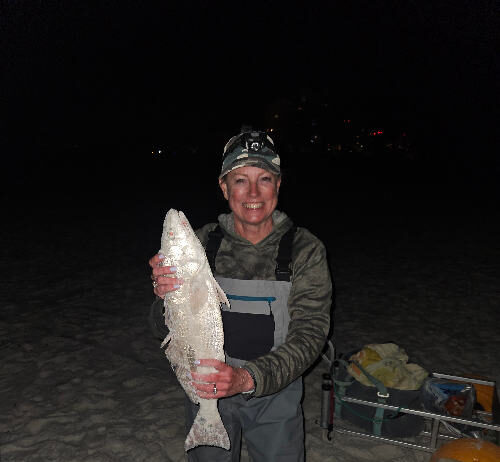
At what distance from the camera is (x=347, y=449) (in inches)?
193

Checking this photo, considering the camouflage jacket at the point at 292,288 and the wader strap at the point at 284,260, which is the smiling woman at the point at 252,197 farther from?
the wader strap at the point at 284,260

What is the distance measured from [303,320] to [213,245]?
0.89m

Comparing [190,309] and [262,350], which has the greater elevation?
[190,309]

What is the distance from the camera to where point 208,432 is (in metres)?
2.75

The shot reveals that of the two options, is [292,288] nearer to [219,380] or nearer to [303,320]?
[303,320]

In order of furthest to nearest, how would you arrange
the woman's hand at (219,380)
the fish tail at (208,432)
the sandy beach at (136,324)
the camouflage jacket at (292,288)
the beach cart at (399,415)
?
the sandy beach at (136,324)
the beach cart at (399,415)
the fish tail at (208,432)
the camouflage jacket at (292,288)
the woman's hand at (219,380)

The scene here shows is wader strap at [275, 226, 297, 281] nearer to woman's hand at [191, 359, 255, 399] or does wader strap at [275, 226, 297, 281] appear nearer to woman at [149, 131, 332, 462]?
woman at [149, 131, 332, 462]

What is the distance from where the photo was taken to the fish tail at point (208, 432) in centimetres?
274

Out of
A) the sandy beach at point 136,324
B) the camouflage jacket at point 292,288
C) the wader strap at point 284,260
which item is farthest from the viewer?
the sandy beach at point 136,324

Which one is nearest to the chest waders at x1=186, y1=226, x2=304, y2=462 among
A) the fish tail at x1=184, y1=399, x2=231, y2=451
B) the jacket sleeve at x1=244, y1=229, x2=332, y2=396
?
the jacket sleeve at x1=244, y1=229, x2=332, y2=396

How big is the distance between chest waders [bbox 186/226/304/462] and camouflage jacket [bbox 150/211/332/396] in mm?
85

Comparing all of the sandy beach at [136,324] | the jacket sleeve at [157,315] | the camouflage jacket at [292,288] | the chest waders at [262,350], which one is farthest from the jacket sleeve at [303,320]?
the sandy beach at [136,324]

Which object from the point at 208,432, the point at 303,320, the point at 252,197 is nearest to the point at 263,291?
the point at 303,320

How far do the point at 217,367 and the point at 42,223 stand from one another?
17.2 m
